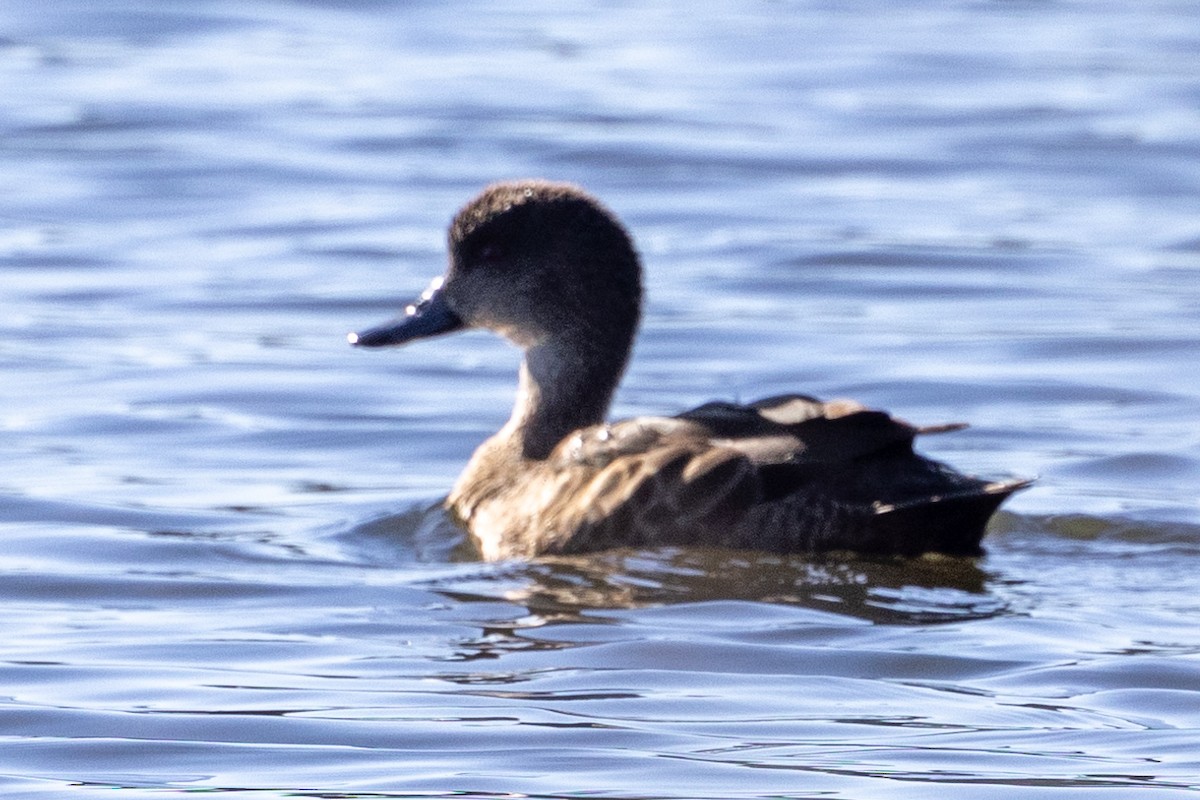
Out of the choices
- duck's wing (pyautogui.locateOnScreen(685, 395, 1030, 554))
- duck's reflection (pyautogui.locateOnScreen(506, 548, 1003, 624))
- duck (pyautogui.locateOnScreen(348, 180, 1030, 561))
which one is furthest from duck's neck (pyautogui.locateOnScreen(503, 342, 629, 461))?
duck's wing (pyautogui.locateOnScreen(685, 395, 1030, 554))

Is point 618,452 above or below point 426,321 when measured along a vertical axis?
below

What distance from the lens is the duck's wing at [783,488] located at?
26.3ft

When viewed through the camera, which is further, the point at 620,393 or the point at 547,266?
the point at 620,393

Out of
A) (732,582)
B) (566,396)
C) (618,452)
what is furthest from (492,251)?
(732,582)

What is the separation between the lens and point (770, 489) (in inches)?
319

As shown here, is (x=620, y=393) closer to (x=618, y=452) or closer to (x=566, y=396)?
(x=566, y=396)

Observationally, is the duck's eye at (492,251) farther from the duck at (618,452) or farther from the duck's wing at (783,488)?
the duck's wing at (783,488)

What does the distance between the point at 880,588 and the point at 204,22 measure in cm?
1573

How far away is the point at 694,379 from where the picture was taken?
1205cm

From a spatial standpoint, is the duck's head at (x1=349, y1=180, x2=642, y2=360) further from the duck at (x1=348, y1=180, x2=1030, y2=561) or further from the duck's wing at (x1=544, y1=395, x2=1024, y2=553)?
the duck's wing at (x1=544, y1=395, x2=1024, y2=553)

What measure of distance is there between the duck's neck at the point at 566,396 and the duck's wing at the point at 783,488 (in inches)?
39.9

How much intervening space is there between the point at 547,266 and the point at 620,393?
8.13 ft

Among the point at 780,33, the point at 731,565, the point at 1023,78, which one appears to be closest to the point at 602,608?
the point at 731,565

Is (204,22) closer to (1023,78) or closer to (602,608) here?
(1023,78)
